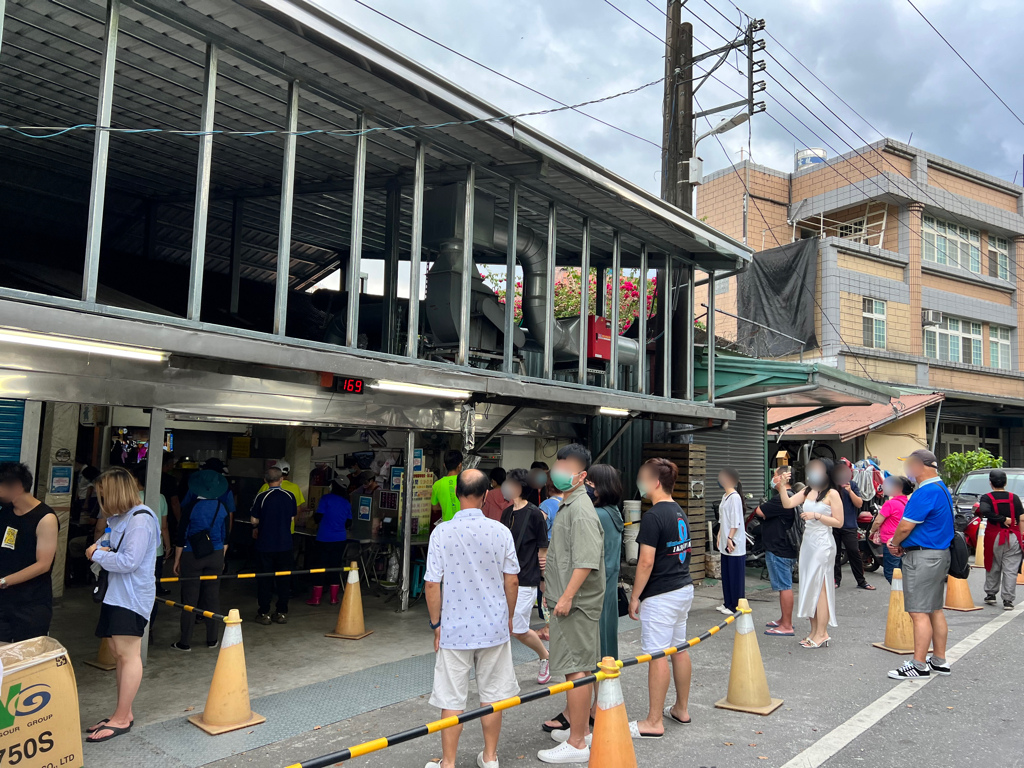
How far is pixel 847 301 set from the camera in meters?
21.6

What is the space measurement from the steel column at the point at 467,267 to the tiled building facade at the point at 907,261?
53.6 ft

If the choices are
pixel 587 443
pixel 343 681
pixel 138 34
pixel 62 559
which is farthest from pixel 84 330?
pixel 587 443

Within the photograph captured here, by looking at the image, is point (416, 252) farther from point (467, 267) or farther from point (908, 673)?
point (908, 673)

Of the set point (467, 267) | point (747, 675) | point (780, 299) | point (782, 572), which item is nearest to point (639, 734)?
point (747, 675)

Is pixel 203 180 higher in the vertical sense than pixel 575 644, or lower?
higher

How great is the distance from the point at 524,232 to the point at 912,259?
60.8ft

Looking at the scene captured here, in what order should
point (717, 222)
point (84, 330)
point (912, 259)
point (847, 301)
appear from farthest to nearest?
1. point (717, 222)
2. point (912, 259)
3. point (847, 301)
4. point (84, 330)

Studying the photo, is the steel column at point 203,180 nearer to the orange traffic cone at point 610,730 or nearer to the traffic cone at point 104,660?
the traffic cone at point 104,660

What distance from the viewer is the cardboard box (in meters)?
3.66

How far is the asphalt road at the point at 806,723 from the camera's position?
15.6ft

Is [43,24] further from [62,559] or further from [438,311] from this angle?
[62,559]

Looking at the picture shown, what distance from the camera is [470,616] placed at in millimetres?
4422

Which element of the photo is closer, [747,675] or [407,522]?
[747,675]

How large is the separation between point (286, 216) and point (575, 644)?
13.4 ft
